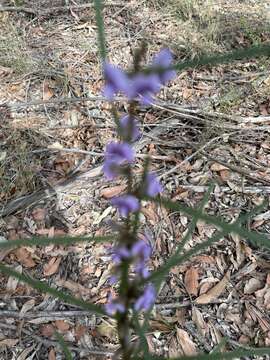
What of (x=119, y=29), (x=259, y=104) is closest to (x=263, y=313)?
(x=259, y=104)

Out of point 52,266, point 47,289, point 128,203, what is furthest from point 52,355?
point 128,203

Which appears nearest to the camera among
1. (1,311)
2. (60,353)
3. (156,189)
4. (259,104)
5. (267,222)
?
(156,189)

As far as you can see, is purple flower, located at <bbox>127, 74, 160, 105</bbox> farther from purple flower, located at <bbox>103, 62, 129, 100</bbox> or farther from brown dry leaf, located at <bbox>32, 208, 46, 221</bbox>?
brown dry leaf, located at <bbox>32, 208, 46, 221</bbox>

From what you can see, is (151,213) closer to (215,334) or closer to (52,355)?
A: (215,334)

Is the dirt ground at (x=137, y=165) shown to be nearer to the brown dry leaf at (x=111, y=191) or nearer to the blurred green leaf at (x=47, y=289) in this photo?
the brown dry leaf at (x=111, y=191)

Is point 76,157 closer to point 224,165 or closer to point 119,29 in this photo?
point 224,165
